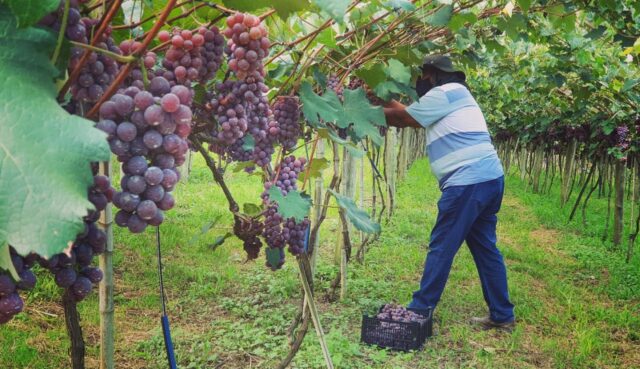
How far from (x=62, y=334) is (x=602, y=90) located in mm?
5502

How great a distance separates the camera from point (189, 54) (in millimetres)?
856

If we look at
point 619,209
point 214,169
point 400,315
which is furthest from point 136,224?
point 619,209

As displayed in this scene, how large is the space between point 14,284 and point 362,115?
4.21 feet

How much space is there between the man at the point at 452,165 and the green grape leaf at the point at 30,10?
3247 mm

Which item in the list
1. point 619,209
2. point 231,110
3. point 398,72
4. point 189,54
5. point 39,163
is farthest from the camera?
point 619,209

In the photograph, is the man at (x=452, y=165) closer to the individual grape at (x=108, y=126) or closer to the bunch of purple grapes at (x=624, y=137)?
the individual grape at (x=108, y=126)

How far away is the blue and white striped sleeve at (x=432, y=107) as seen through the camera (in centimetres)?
373

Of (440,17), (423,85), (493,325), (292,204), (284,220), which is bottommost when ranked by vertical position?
(493,325)

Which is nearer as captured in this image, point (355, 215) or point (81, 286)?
point (81, 286)

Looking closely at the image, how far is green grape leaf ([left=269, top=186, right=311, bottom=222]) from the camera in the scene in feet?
5.19

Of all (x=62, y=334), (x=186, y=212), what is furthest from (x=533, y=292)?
(x=186, y=212)

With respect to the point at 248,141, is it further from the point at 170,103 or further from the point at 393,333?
the point at 393,333

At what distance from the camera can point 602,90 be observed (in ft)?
19.0

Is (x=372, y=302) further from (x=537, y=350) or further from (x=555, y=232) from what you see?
(x=555, y=232)
